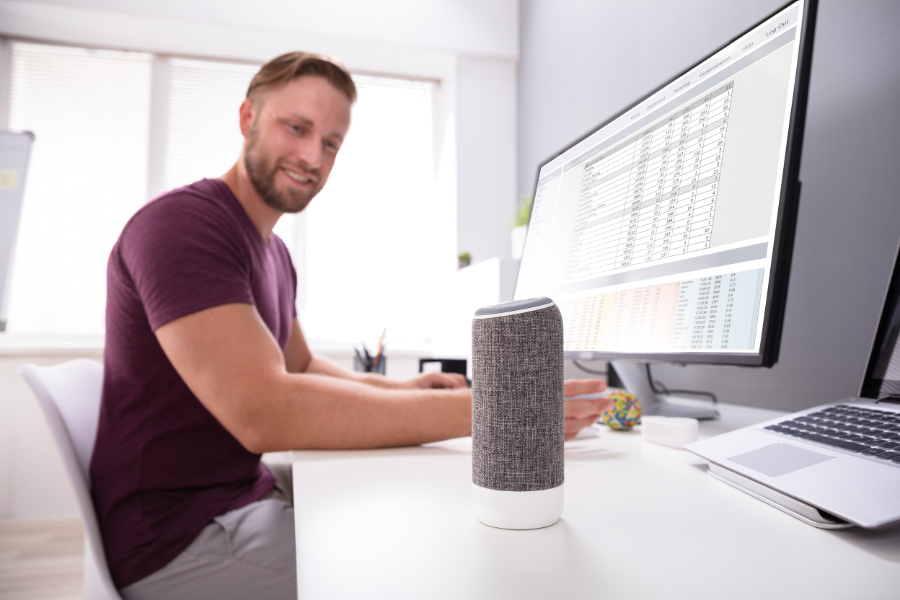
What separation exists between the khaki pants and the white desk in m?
0.32

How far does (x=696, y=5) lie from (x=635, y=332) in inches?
40.6

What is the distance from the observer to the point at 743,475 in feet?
1.40

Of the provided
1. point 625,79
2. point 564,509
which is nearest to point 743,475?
point 564,509

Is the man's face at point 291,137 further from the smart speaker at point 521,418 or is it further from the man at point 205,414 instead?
the smart speaker at point 521,418

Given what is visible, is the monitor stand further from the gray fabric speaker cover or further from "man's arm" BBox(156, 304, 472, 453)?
the gray fabric speaker cover

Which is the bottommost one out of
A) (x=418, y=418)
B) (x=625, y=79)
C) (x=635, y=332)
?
(x=418, y=418)

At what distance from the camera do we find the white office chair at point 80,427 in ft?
2.23

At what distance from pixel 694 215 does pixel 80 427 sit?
990 millimetres

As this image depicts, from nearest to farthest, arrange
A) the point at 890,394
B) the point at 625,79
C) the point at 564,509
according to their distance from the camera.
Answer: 1. the point at 564,509
2. the point at 890,394
3. the point at 625,79

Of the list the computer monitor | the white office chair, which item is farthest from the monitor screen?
the white office chair

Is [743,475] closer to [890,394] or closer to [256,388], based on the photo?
[890,394]

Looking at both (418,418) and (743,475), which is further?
(418,418)

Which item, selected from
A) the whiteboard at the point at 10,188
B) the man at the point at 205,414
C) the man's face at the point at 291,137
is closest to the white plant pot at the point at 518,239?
the man's face at the point at 291,137

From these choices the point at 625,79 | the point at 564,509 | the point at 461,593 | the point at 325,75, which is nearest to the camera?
the point at 461,593
